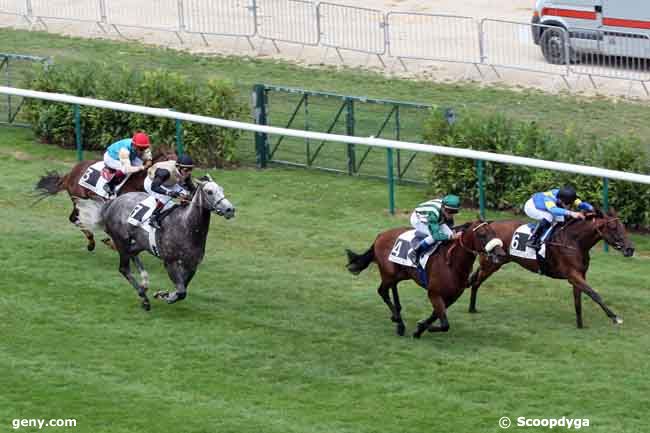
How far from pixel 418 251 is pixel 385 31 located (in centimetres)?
1129

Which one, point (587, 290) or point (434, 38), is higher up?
point (434, 38)

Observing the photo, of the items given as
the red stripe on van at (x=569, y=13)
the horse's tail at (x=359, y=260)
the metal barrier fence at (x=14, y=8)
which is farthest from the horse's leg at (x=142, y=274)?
the metal barrier fence at (x=14, y=8)

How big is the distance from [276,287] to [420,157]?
4.49m

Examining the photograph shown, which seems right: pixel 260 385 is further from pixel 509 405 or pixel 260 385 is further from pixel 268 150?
pixel 268 150

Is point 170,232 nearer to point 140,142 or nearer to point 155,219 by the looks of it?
point 155,219

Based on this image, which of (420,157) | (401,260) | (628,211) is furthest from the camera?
(420,157)

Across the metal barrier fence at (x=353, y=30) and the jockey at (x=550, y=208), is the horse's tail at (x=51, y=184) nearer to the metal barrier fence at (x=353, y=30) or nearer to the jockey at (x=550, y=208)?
the jockey at (x=550, y=208)

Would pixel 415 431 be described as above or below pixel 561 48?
below

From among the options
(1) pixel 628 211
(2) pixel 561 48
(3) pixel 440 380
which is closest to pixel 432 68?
(2) pixel 561 48

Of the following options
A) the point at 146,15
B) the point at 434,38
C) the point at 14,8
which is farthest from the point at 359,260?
the point at 14,8

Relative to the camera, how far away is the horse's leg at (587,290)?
1344 centimetres

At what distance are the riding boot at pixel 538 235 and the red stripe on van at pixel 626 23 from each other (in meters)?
8.98

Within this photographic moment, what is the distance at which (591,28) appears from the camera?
2255 cm

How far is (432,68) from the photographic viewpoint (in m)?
23.9
